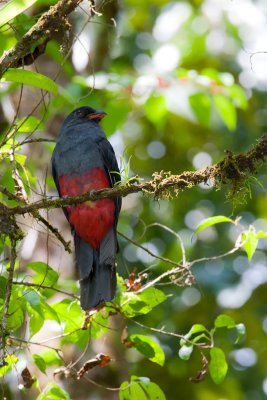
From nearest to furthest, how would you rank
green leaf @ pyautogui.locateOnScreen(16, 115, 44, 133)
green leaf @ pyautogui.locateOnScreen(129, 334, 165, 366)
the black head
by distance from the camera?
green leaf @ pyautogui.locateOnScreen(129, 334, 165, 366), green leaf @ pyautogui.locateOnScreen(16, 115, 44, 133), the black head

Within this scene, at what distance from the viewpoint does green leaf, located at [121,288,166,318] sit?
3.42m

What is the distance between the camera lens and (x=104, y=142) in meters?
4.68

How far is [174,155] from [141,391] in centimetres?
469

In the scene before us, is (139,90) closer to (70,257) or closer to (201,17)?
(70,257)

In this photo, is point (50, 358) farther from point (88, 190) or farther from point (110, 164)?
point (110, 164)

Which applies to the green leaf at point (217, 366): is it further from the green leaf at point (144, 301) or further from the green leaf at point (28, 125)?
the green leaf at point (28, 125)

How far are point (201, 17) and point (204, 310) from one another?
3116 mm

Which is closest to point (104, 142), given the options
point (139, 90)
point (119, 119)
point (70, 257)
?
point (119, 119)

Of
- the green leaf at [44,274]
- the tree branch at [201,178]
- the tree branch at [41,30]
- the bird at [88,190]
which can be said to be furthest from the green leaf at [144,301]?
the tree branch at [41,30]

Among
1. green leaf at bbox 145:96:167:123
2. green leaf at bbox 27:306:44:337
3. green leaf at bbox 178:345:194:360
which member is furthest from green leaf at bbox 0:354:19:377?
green leaf at bbox 145:96:167:123

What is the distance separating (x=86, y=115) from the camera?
16.7ft

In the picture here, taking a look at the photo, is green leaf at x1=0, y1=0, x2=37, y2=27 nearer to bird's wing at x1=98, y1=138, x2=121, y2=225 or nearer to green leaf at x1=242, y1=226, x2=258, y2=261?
green leaf at x1=242, y1=226, x2=258, y2=261

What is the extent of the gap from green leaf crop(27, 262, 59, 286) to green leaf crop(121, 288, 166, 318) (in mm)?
335

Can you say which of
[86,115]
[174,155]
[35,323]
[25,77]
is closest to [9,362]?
[35,323]
